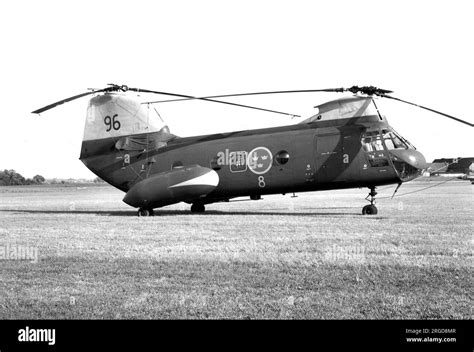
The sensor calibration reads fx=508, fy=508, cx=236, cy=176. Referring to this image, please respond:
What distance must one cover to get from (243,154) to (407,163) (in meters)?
6.82

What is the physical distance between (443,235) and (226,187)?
10972mm

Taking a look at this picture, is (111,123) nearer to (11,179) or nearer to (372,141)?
(372,141)

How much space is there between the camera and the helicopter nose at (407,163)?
19.3 meters

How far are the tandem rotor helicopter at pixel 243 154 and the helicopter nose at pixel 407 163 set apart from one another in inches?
1.4

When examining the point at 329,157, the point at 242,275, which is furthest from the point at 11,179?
the point at 242,275

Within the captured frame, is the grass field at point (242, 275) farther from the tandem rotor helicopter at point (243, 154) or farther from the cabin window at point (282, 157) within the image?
the cabin window at point (282, 157)

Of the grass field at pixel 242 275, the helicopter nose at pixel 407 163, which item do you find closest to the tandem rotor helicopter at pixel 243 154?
the helicopter nose at pixel 407 163

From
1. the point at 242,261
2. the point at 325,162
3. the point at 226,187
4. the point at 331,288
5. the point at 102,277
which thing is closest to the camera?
the point at 331,288

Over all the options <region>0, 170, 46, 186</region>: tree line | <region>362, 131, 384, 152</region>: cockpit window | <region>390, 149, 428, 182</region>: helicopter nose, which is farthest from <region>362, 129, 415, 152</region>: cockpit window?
<region>0, 170, 46, 186</region>: tree line
